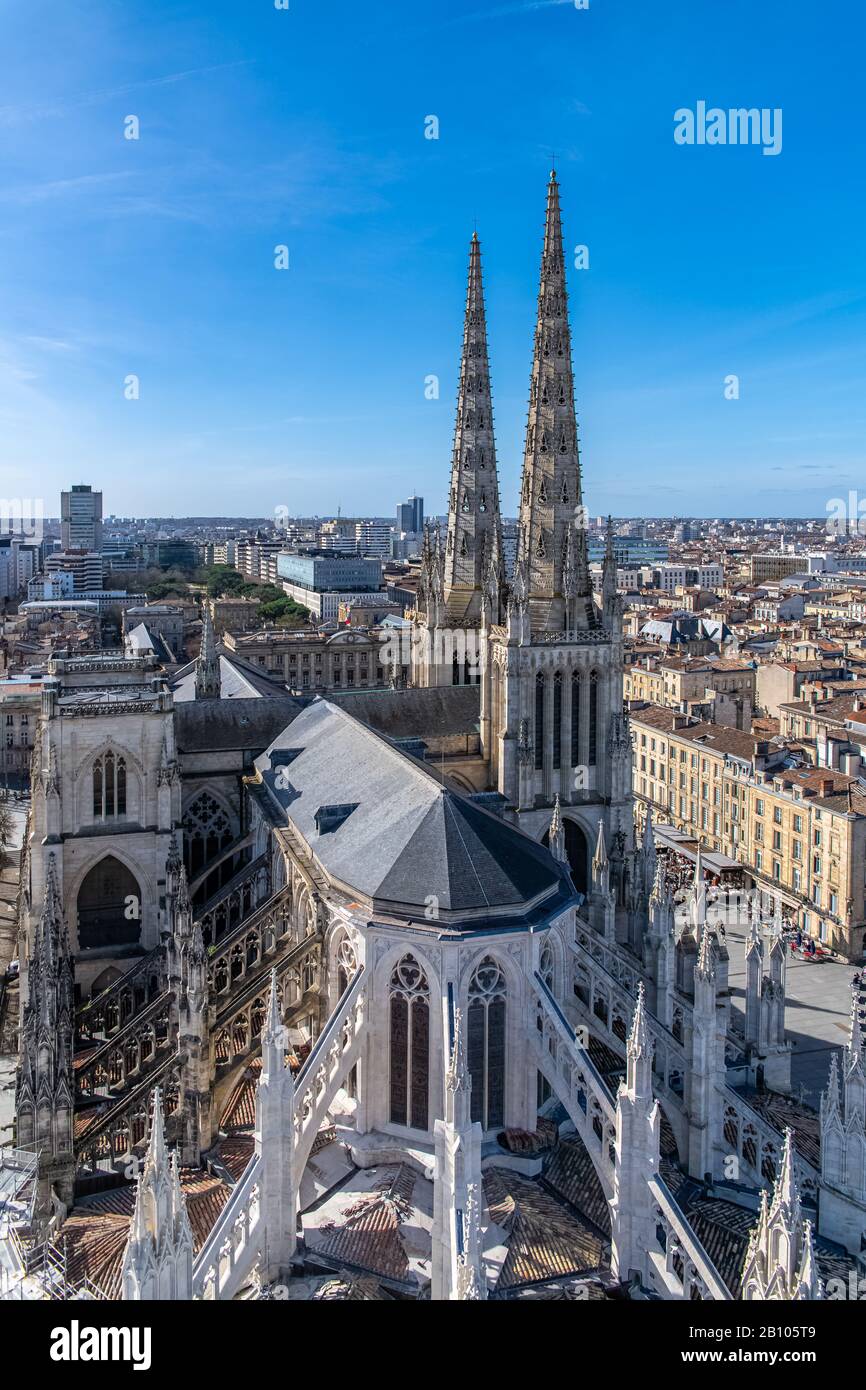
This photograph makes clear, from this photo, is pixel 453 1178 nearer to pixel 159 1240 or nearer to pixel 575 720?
pixel 159 1240

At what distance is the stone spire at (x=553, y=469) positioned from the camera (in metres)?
44.4

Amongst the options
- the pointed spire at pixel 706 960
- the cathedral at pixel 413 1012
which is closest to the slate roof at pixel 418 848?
the cathedral at pixel 413 1012

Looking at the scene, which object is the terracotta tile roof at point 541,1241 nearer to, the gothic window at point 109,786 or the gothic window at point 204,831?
the gothic window at point 109,786

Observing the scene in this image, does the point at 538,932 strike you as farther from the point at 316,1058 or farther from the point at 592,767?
the point at 592,767

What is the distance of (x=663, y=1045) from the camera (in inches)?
1184

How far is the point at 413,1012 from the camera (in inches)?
983

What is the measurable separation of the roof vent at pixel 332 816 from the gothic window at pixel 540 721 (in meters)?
14.5

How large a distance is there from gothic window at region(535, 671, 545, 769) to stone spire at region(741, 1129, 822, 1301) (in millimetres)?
28173

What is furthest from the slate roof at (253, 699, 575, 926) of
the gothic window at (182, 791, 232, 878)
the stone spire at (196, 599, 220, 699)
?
the stone spire at (196, 599, 220, 699)

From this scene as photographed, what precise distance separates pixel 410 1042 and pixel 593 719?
77.3 ft

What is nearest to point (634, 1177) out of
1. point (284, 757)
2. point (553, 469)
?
point (284, 757)
